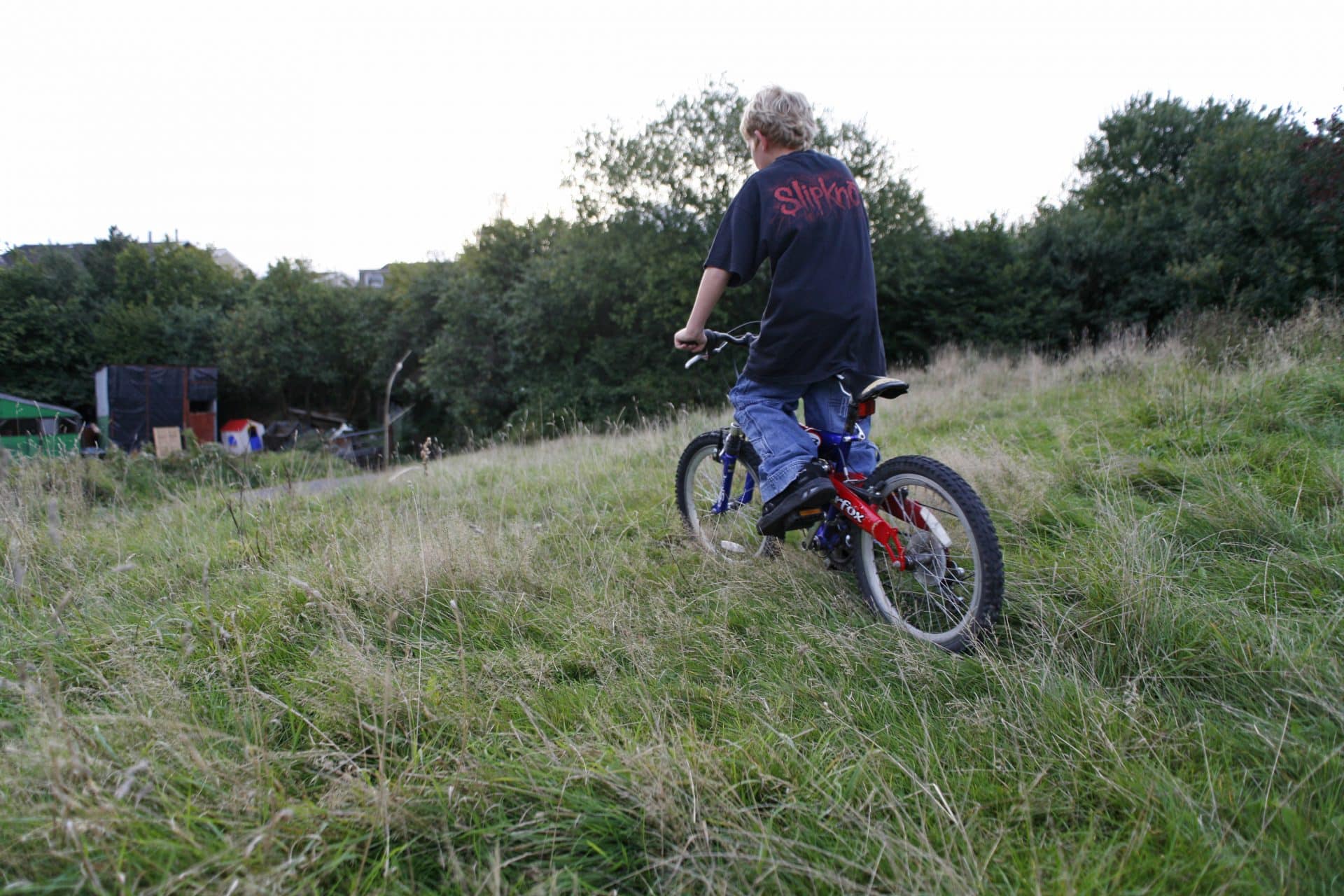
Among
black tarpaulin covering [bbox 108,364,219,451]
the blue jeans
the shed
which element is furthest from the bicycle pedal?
black tarpaulin covering [bbox 108,364,219,451]

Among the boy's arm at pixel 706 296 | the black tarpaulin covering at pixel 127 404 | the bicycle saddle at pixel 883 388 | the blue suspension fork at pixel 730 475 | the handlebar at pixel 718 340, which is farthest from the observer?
the black tarpaulin covering at pixel 127 404

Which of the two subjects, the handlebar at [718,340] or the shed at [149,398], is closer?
the handlebar at [718,340]

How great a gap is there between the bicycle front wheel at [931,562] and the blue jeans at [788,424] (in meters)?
0.32

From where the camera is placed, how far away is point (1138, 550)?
2.54 m

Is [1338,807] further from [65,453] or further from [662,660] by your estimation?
[65,453]

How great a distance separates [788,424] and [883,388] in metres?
0.46

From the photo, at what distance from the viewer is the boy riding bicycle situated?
276 cm

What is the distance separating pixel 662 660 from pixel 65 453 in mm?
8318

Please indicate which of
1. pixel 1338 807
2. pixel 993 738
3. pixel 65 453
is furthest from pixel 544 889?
pixel 65 453

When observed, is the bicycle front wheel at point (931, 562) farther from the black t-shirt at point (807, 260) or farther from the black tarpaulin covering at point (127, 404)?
the black tarpaulin covering at point (127, 404)

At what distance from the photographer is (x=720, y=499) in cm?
370

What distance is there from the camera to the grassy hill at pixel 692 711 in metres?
1.38

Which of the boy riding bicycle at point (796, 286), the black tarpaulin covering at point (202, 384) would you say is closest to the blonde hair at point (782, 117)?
the boy riding bicycle at point (796, 286)

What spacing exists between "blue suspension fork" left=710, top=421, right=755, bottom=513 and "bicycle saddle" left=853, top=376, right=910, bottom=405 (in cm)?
81
